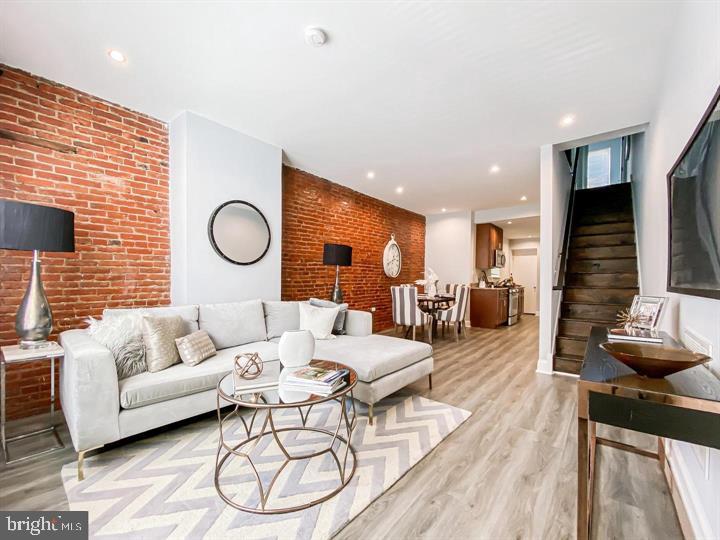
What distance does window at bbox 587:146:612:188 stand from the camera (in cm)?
601

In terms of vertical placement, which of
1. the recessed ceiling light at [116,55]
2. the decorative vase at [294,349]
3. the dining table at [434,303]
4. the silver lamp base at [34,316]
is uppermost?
the recessed ceiling light at [116,55]

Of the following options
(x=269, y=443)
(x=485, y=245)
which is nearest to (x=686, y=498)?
(x=269, y=443)

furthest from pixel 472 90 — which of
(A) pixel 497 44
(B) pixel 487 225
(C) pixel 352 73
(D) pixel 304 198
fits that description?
(B) pixel 487 225

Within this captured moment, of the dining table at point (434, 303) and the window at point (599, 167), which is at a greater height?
the window at point (599, 167)

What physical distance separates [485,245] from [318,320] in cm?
527

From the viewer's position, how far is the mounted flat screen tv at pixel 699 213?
3.78 ft

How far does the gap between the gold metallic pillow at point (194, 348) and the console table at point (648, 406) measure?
2342 mm

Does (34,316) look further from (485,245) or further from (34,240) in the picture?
(485,245)

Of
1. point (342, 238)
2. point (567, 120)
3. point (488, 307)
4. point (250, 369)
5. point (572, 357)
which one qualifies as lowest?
point (572, 357)

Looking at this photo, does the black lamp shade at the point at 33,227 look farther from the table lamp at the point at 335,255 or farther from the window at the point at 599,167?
the window at the point at 599,167

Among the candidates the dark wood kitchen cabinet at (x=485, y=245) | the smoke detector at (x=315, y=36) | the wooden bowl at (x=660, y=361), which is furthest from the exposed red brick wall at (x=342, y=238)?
the wooden bowl at (x=660, y=361)

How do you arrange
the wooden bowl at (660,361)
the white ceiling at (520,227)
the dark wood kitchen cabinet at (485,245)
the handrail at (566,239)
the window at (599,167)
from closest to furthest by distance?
1. the wooden bowl at (660,361)
2. the handrail at (566,239)
3. the window at (599,167)
4. the white ceiling at (520,227)
5. the dark wood kitchen cabinet at (485,245)

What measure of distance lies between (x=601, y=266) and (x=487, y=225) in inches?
126

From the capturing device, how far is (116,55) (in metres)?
2.16
